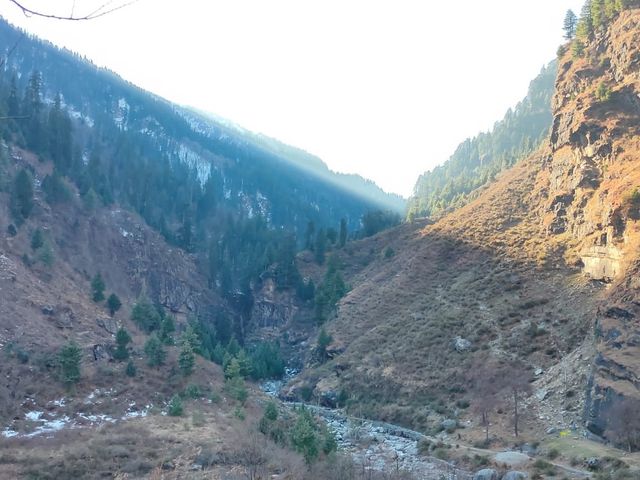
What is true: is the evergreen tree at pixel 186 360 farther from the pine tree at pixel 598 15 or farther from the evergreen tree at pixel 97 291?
the pine tree at pixel 598 15

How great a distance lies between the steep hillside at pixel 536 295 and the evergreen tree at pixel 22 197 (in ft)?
118

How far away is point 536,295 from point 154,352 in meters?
33.2

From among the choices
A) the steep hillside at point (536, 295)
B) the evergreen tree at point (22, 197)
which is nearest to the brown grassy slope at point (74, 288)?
the evergreen tree at point (22, 197)

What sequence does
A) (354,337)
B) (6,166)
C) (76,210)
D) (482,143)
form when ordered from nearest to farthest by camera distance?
(354,337) → (6,166) → (76,210) → (482,143)

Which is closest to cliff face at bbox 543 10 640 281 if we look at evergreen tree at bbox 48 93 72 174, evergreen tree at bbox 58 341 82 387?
evergreen tree at bbox 58 341 82 387

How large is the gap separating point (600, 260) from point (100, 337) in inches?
1680

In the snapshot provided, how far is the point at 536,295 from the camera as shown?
4888 centimetres

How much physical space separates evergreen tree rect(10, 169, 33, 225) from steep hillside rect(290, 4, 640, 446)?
3591cm

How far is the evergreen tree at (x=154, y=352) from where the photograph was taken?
42219mm

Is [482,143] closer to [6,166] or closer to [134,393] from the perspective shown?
[6,166]

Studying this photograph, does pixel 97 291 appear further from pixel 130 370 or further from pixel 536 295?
pixel 536 295

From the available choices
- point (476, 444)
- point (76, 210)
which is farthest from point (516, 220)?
point (76, 210)

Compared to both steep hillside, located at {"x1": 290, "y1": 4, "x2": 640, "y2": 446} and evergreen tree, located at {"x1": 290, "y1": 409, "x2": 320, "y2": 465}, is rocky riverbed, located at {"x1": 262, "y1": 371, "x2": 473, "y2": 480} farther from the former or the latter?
evergreen tree, located at {"x1": 290, "y1": 409, "x2": 320, "y2": 465}

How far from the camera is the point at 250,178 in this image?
553 feet
